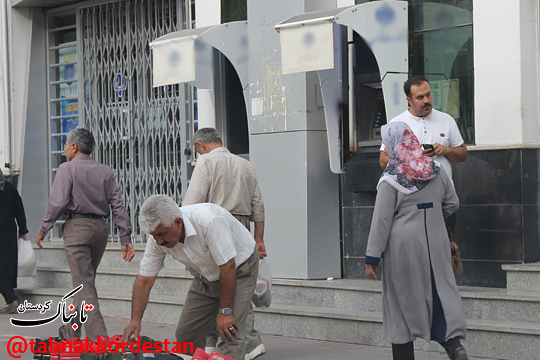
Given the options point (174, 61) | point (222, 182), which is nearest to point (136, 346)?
point (222, 182)

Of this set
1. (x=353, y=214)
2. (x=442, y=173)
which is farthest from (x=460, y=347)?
(x=353, y=214)

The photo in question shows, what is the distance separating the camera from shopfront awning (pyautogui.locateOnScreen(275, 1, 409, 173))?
8562mm

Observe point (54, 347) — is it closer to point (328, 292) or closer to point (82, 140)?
point (82, 140)

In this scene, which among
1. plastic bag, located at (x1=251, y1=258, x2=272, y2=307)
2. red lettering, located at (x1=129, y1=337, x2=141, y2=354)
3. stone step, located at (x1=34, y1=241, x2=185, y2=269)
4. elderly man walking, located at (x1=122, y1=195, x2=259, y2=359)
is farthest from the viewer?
→ stone step, located at (x1=34, y1=241, x2=185, y2=269)

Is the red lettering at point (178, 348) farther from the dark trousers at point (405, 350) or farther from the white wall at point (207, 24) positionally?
the white wall at point (207, 24)

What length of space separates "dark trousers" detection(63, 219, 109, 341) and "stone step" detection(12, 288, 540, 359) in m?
1.55

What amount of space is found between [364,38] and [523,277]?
2553 millimetres

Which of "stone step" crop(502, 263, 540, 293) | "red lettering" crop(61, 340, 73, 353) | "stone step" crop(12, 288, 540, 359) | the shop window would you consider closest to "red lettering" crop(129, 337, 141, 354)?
"red lettering" crop(61, 340, 73, 353)

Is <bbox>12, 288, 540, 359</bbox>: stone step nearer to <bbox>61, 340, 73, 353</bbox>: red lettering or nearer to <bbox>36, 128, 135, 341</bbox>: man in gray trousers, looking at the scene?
<bbox>36, 128, 135, 341</bbox>: man in gray trousers

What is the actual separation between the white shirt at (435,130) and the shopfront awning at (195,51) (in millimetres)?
3207

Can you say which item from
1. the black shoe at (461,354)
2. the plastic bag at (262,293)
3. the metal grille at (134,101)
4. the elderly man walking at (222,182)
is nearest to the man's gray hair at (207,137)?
the elderly man walking at (222,182)

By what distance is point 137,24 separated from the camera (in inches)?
480

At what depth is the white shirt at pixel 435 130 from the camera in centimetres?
699

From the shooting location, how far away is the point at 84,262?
7.96 meters
